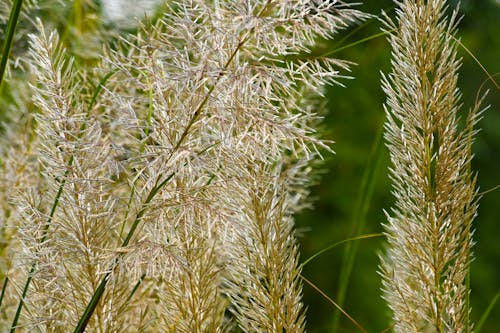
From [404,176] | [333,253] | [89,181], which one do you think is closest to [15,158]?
[89,181]

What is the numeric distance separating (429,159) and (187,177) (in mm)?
322

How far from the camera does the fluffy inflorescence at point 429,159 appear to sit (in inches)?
39.4

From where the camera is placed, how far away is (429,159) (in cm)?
102

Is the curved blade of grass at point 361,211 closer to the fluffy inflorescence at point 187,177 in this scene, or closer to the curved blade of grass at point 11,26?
the fluffy inflorescence at point 187,177

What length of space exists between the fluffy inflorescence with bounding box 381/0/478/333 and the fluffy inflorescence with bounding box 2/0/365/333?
10 cm

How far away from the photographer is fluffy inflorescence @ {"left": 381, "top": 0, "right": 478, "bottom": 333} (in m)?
1.00

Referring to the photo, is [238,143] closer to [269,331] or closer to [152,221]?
[152,221]

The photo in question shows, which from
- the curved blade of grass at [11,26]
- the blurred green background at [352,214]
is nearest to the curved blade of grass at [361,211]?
the curved blade of grass at [11,26]

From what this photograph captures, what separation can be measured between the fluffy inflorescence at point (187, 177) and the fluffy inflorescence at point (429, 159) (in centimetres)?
10

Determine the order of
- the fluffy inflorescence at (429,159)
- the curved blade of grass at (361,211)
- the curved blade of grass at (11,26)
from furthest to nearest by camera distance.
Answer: the curved blade of grass at (361,211) → the fluffy inflorescence at (429,159) → the curved blade of grass at (11,26)

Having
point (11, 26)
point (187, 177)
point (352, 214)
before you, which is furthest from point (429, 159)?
point (352, 214)

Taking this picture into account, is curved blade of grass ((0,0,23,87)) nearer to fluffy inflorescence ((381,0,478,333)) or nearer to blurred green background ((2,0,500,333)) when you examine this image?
fluffy inflorescence ((381,0,478,333))

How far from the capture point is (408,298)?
110cm

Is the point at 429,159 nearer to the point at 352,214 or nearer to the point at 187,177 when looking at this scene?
the point at 187,177
